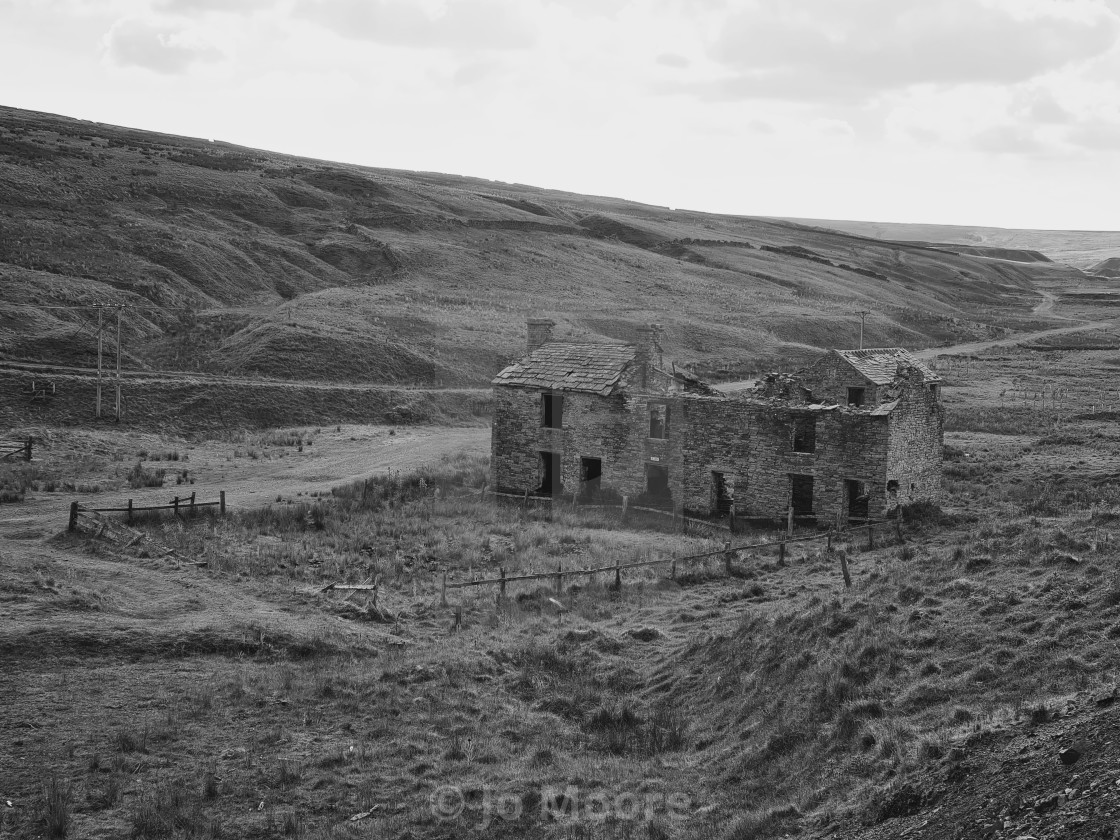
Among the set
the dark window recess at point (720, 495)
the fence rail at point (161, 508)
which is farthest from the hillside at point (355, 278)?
the dark window recess at point (720, 495)

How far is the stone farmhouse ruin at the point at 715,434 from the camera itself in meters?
29.0

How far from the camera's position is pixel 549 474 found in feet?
114

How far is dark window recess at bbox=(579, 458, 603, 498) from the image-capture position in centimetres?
3322

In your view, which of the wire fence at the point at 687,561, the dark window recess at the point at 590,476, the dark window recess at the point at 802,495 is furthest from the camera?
the dark window recess at the point at 590,476

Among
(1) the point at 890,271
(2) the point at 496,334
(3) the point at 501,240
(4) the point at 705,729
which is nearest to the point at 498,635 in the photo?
(4) the point at 705,729

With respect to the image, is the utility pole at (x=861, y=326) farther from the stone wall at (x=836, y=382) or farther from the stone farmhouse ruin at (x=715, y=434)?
the stone farmhouse ruin at (x=715, y=434)

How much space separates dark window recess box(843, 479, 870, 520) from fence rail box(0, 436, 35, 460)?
89.5ft

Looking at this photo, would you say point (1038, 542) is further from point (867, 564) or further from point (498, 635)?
point (498, 635)

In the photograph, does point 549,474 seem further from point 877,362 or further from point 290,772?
point 290,772

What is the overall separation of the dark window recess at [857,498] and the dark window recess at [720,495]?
350cm

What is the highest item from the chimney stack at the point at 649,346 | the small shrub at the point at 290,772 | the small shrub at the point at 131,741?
the chimney stack at the point at 649,346

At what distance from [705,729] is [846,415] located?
Result: 15.6 meters

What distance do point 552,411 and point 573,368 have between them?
1723mm

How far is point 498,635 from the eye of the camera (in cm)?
1989
